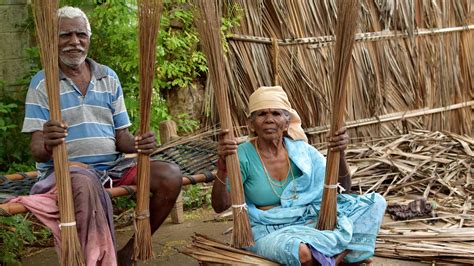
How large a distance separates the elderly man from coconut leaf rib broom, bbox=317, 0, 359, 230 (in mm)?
767

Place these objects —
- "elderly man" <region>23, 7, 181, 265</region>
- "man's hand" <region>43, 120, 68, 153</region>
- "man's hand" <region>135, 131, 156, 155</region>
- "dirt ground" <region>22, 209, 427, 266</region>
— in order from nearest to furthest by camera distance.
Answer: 1. "man's hand" <region>43, 120, 68, 153</region>
2. "elderly man" <region>23, 7, 181, 265</region>
3. "man's hand" <region>135, 131, 156, 155</region>
4. "dirt ground" <region>22, 209, 427, 266</region>

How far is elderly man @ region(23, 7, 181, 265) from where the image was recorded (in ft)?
10.0

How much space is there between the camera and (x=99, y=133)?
3514mm

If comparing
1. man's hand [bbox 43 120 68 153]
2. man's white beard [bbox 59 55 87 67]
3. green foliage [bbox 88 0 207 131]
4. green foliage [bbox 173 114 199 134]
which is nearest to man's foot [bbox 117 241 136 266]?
man's hand [bbox 43 120 68 153]

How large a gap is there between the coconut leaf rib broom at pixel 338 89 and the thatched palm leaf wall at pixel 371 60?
251 centimetres

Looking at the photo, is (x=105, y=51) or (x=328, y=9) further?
(x=328, y=9)

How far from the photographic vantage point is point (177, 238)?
4.48 meters

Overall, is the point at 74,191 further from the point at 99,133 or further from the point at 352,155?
the point at 352,155

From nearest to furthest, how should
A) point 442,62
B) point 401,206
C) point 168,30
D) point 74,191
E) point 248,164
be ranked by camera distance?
point 74,191
point 248,164
point 401,206
point 168,30
point 442,62

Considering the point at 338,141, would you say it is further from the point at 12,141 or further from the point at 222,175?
the point at 12,141

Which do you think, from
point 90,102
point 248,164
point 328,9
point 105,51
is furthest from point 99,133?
point 328,9

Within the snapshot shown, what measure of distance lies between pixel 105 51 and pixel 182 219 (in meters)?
1.35

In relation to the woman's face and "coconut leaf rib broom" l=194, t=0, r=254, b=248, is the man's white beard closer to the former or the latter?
"coconut leaf rib broom" l=194, t=0, r=254, b=248

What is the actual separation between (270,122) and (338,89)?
0.38 metres
